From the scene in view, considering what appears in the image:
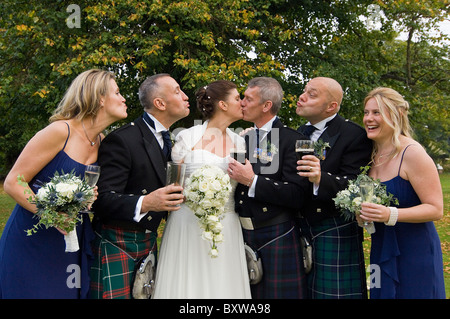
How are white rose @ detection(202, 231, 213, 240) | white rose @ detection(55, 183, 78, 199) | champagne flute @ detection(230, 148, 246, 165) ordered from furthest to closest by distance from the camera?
champagne flute @ detection(230, 148, 246, 165) → white rose @ detection(202, 231, 213, 240) → white rose @ detection(55, 183, 78, 199)

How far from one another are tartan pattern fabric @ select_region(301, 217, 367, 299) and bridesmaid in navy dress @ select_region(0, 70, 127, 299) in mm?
1962

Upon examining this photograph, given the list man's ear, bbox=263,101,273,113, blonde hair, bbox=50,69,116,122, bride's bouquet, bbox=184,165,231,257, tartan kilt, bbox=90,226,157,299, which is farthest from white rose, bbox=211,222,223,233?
blonde hair, bbox=50,69,116,122

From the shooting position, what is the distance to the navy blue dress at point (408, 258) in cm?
355

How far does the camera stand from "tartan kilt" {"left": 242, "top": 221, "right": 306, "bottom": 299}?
3.83 metres

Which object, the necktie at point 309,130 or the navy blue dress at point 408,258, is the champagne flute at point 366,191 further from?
the necktie at point 309,130

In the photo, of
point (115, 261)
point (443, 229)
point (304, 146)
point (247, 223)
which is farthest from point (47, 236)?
point (443, 229)

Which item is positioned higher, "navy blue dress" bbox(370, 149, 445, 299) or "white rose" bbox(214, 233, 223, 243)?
"white rose" bbox(214, 233, 223, 243)

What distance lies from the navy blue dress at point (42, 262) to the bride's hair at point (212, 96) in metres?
1.21

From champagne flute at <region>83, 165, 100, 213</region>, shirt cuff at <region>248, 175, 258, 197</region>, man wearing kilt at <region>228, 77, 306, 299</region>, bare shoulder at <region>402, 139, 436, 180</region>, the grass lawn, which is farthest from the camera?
the grass lawn

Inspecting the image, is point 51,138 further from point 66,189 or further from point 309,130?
point 309,130

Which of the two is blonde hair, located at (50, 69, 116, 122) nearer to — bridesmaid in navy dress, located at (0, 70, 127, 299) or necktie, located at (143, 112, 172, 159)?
bridesmaid in navy dress, located at (0, 70, 127, 299)


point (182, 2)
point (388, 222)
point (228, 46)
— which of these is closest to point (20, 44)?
point (182, 2)

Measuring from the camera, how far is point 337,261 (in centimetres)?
383

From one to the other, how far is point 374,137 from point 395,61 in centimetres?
1133
